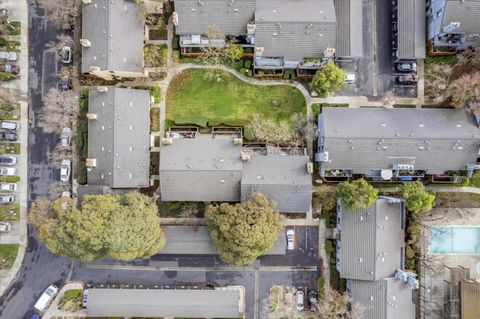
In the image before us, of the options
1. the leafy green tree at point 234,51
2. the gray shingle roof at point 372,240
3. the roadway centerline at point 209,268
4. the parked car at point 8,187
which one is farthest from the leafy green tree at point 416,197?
the parked car at point 8,187

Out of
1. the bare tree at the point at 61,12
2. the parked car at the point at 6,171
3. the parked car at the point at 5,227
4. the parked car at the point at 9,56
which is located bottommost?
the parked car at the point at 5,227

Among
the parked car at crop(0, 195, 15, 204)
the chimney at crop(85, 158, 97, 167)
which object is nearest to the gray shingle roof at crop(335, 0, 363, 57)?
the chimney at crop(85, 158, 97, 167)

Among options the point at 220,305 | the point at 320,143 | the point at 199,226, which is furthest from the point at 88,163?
the point at 320,143

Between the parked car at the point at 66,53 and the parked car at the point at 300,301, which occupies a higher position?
the parked car at the point at 66,53

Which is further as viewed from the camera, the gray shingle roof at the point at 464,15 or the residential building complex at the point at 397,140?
the residential building complex at the point at 397,140

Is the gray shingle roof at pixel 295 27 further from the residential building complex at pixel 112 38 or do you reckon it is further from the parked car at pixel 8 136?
the parked car at pixel 8 136

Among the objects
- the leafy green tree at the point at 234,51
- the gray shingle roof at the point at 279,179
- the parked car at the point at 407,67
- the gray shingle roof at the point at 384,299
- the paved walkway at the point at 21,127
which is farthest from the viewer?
the paved walkway at the point at 21,127

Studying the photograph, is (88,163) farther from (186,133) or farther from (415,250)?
(415,250)
